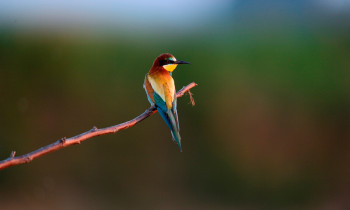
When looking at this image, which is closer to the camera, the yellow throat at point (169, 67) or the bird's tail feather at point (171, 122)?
the bird's tail feather at point (171, 122)

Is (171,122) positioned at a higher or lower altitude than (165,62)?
lower

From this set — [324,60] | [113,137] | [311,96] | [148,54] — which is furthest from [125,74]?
[324,60]

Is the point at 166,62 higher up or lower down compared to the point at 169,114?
higher up

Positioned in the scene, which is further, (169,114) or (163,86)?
(163,86)

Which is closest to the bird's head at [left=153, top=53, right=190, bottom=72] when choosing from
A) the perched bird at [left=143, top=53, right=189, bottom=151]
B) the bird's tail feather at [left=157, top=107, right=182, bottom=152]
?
the perched bird at [left=143, top=53, right=189, bottom=151]

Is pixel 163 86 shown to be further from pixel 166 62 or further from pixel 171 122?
pixel 171 122

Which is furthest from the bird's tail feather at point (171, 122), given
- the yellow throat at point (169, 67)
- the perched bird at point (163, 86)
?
the yellow throat at point (169, 67)

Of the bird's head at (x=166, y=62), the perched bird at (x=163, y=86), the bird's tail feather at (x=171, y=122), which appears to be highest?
the bird's head at (x=166, y=62)

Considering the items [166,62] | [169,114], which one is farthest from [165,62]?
[169,114]

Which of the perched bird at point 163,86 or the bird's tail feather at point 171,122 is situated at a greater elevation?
the perched bird at point 163,86

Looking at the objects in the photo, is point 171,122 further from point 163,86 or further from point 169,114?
point 163,86

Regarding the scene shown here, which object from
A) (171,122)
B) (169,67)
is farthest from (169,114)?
(169,67)

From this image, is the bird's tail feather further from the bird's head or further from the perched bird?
the bird's head

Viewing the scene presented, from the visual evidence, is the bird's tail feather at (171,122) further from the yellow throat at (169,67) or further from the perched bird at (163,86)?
the yellow throat at (169,67)
